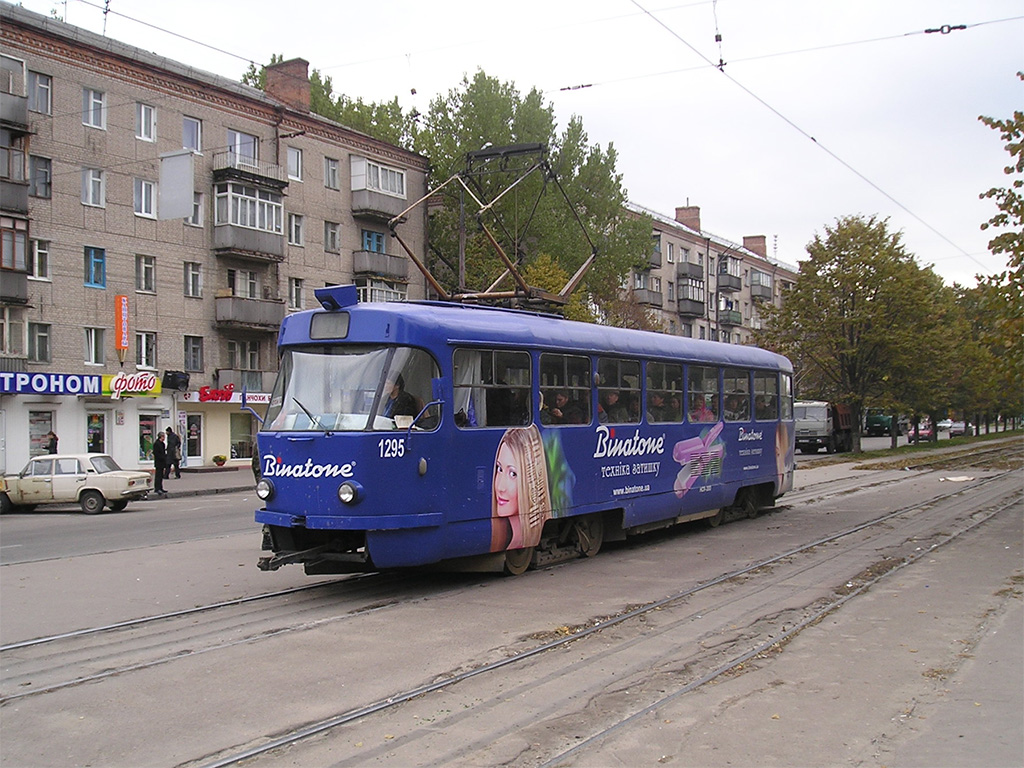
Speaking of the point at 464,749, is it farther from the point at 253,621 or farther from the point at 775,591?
the point at 775,591

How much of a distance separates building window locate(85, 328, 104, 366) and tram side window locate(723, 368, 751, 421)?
25350 mm

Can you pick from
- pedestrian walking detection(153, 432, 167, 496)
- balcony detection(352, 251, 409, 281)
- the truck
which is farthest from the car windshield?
the truck

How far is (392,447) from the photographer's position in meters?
9.42

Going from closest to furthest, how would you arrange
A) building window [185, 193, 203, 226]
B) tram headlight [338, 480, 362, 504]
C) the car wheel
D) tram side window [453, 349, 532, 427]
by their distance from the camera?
tram headlight [338, 480, 362, 504]
tram side window [453, 349, 532, 427]
the car wheel
building window [185, 193, 203, 226]

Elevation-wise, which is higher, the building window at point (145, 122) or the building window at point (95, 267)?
the building window at point (145, 122)

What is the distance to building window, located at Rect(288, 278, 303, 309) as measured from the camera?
43.0m

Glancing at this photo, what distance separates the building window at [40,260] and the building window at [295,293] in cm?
1132

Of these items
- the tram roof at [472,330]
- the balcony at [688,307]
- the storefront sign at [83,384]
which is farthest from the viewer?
the balcony at [688,307]

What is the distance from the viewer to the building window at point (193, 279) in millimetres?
38281

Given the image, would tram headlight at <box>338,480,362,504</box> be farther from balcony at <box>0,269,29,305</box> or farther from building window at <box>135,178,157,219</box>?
building window at <box>135,178,157,219</box>

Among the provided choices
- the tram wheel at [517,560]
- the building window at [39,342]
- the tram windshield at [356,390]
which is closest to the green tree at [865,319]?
the building window at [39,342]

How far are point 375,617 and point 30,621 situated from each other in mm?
3237

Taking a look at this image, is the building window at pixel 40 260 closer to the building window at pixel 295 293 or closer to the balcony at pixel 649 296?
the building window at pixel 295 293

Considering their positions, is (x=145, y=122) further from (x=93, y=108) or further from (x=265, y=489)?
(x=265, y=489)
